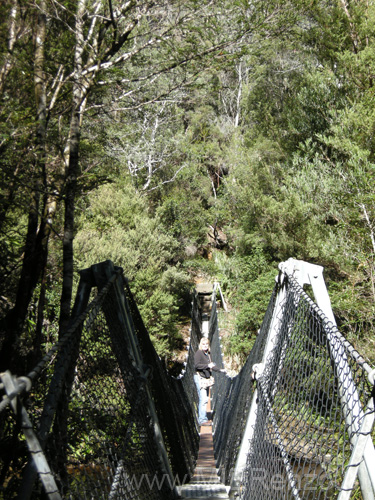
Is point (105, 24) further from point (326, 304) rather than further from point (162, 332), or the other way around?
point (162, 332)

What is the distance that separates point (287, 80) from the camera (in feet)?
50.3

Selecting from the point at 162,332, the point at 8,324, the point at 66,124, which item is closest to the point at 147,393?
the point at 8,324

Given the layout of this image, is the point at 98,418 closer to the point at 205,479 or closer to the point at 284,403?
the point at 284,403

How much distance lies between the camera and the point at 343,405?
1.06 m

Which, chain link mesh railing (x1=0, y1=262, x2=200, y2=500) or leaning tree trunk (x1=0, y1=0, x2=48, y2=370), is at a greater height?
leaning tree trunk (x1=0, y1=0, x2=48, y2=370)

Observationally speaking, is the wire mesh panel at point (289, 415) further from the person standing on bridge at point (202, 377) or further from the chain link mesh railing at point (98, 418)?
the person standing on bridge at point (202, 377)

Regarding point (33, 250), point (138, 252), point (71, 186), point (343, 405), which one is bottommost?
point (343, 405)

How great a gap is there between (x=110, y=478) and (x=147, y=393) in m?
0.62

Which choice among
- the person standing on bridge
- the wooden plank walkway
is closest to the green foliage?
the person standing on bridge

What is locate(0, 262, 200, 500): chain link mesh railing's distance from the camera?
0.81m

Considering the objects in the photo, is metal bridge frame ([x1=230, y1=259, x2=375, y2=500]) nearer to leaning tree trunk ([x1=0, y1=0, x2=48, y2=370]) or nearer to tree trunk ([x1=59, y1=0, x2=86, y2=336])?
tree trunk ([x1=59, y1=0, x2=86, y2=336])

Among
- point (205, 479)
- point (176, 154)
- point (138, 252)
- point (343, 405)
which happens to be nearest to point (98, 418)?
point (343, 405)

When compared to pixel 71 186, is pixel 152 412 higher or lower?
lower

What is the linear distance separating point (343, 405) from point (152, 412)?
0.95m
